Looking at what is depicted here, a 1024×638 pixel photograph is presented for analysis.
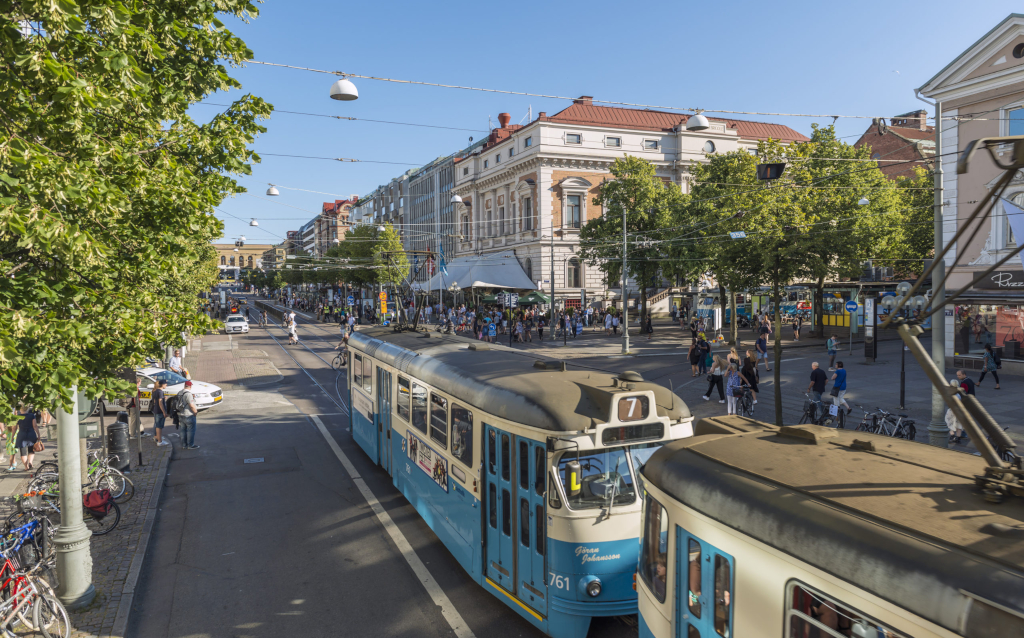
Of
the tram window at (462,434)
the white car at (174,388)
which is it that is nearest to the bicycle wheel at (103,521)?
the tram window at (462,434)

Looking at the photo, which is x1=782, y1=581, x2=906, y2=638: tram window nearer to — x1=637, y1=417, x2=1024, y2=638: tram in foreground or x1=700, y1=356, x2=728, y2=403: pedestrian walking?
x1=637, y1=417, x2=1024, y2=638: tram in foreground

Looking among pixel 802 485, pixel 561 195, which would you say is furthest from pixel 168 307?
pixel 561 195

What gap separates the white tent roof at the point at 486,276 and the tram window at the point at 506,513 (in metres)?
40.3

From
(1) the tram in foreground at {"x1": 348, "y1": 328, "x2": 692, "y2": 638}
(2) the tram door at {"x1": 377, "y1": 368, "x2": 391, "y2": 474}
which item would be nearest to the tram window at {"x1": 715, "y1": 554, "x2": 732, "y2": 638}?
(1) the tram in foreground at {"x1": 348, "y1": 328, "x2": 692, "y2": 638}

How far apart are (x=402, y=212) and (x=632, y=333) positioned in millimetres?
62664

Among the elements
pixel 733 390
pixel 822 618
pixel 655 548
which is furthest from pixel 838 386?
pixel 822 618

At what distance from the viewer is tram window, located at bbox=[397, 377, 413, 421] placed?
34.4ft

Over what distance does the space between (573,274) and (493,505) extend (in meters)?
48.8

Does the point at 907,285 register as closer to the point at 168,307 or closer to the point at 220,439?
the point at 220,439

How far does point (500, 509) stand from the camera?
705cm

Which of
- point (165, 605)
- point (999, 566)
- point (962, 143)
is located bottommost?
point (165, 605)

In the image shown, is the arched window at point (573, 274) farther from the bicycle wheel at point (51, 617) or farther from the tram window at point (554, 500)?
the bicycle wheel at point (51, 617)

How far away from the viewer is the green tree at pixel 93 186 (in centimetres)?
501

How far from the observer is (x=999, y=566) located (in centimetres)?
312
